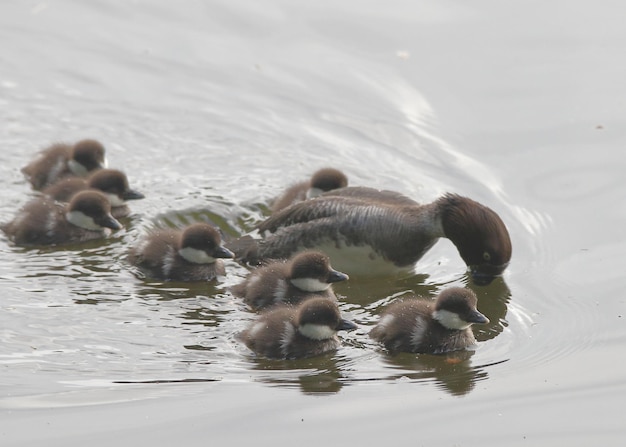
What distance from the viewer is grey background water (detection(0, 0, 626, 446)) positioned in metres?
6.38

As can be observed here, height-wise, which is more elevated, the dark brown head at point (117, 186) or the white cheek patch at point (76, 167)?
the white cheek patch at point (76, 167)

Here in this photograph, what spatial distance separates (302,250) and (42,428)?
2.89 m

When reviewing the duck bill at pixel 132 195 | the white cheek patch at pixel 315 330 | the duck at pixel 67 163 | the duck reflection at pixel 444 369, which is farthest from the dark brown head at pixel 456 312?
the duck at pixel 67 163

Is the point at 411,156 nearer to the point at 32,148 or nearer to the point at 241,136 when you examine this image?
the point at 241,136

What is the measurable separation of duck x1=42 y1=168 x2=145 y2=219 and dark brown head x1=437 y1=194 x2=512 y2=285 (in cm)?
238

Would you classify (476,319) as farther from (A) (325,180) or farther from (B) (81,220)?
(B) (81,220)

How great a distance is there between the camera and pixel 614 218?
358 inches

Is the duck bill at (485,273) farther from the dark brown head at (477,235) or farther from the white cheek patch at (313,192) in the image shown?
the white cheek patch at (313,192)

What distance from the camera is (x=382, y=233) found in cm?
850

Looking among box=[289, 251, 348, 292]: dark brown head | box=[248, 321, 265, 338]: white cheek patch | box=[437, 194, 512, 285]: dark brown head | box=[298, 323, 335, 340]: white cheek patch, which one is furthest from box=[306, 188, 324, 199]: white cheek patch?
box=[298, 323, 335, 340]: white cheek patch

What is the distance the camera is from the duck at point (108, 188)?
9.40 metres

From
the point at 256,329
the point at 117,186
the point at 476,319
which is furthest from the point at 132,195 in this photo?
the point at 476,319

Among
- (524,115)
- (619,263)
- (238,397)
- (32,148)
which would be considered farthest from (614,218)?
(32,148)

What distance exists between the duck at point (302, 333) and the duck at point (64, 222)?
215cm
